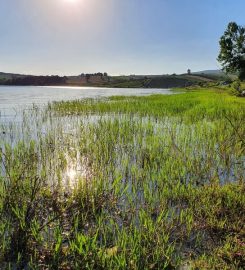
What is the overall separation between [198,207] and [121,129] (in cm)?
926

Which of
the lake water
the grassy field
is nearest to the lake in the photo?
the lake water

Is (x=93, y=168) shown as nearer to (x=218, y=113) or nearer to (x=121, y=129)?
(x=121, y=129)

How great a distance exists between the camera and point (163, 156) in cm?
1095

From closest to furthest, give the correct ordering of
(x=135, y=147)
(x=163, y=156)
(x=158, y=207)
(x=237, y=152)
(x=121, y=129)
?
1. (x=158, y=207)
2. (x=163, y=156)
3. (x=237, y=152)
4. (x=135, y=147)
5. (x=121, y=129)

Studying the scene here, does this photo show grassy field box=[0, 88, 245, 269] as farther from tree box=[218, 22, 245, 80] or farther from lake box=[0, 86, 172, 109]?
tree box=[218, 22, 245, 80]

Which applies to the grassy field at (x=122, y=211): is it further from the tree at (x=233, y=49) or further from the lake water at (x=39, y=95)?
the tree at (x=233, y=49)

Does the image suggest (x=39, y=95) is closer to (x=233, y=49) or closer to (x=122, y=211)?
(x=233, y=49)

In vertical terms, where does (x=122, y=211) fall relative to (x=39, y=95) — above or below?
above

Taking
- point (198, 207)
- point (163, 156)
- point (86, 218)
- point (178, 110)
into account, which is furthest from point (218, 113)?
point (86, 218)

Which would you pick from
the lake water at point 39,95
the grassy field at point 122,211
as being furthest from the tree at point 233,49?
the grassy field at point 122,211

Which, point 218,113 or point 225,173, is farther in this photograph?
point 218,113

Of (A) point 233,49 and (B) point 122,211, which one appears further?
(A) point 233,49

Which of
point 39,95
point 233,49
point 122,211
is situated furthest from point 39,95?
point 122,211

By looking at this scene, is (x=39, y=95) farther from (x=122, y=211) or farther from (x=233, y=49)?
(x=122, y=211)
